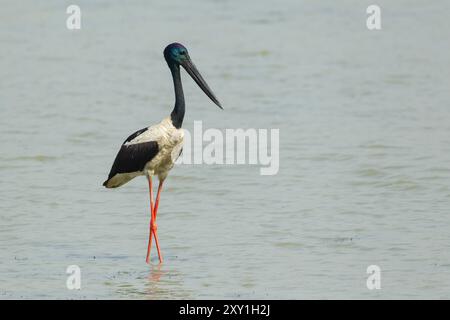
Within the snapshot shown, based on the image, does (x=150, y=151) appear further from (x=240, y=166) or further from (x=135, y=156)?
(x=240, y=166)

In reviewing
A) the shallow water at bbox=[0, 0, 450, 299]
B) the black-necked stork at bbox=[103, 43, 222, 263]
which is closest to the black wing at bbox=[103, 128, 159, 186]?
the black-necked stork at bbox=[103, 43, 222, 263]

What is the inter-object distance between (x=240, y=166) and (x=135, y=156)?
328 centimetres

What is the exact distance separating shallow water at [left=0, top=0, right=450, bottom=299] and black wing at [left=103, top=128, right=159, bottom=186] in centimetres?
67

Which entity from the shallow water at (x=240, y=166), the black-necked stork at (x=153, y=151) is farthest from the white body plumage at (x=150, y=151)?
the shallow water at (x=240, y=166)

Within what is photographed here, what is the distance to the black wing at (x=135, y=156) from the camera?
10297 mm

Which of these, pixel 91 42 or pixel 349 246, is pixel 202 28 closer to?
pixel 91 42

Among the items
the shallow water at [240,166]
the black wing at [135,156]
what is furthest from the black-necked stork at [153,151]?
the shallow water at [240,166]

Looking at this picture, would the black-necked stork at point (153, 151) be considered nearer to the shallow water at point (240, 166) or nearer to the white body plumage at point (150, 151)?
the white body plumage at point (150, 151)

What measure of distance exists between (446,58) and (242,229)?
29.2 ft

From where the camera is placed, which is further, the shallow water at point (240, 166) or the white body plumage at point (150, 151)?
the white body plumage at point (150, 151)

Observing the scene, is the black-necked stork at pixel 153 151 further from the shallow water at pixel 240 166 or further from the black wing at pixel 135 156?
the shallow water at pixel 240 166

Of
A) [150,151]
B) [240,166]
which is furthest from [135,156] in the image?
[240,166]

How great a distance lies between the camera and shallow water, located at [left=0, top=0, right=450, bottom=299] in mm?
9578

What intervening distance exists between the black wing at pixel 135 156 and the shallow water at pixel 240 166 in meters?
0.67
